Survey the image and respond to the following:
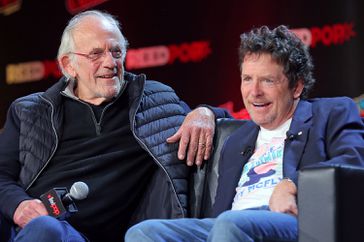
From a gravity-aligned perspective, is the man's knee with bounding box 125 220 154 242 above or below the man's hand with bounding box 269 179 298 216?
below

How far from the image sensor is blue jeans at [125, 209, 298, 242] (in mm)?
1812

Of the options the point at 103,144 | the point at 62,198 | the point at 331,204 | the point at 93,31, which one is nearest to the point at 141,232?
the point at 62,198

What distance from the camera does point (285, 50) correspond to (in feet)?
7.52

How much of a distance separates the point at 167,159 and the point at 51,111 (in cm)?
50

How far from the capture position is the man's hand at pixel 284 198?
1.94 metres

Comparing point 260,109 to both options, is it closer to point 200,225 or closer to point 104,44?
point 200,225

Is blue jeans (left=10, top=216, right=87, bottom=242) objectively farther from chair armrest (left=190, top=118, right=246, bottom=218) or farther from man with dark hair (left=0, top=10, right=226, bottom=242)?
chair armrest (left=190, top=118, right=246, bottom=218)

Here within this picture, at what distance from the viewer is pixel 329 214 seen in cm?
179

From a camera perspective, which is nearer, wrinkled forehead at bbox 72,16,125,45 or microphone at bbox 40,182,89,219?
microphone at bbox 40,182,89,219

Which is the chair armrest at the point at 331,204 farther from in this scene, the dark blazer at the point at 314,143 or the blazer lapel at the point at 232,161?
the blazer lapel at the point at 232,161

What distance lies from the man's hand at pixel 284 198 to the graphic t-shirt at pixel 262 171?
6.4 inches

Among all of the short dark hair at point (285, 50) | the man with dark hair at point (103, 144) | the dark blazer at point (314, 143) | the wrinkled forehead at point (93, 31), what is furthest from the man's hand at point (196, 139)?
the wrinkled forehead at point (93, 31)

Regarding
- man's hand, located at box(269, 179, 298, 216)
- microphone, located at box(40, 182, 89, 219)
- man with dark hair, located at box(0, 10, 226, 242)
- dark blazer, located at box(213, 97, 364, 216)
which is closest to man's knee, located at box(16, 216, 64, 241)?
microphone, located at box(40, 182, 89, 219)

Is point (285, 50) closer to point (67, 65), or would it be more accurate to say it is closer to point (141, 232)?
point (141, 232)
